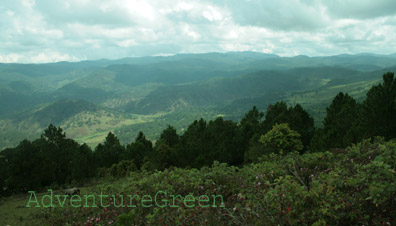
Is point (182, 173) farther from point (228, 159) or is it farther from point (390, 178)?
point (228, 159)

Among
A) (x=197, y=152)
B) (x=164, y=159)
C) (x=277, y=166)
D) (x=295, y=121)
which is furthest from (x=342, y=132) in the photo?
(x=277, y=166)

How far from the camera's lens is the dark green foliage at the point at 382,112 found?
28.5 metres

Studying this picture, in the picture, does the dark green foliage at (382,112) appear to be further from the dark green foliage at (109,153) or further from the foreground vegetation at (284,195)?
the dark green foliage at (109,153)

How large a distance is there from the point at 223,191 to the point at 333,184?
409cm

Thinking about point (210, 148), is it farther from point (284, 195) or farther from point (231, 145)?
point (284, 195)

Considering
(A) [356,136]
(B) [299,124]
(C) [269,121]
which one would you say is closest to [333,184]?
(A) [356,136]

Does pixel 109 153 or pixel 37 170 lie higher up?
pixel 37 170

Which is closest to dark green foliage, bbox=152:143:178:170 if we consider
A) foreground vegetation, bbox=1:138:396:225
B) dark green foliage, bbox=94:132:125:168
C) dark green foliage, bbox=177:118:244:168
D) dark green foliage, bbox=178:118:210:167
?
dark green foliage, bbox=177:118:244:168

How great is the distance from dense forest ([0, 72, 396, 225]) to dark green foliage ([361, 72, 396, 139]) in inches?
3.6

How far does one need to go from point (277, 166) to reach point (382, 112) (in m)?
25.6

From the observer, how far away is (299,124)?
4675 centimetres

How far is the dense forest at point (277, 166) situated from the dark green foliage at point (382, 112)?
0.30 feet

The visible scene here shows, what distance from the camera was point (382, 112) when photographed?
95.5ft

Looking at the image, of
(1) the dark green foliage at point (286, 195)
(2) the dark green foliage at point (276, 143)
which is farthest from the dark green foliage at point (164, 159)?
(1) the dark green foliage at point (286, 195)
